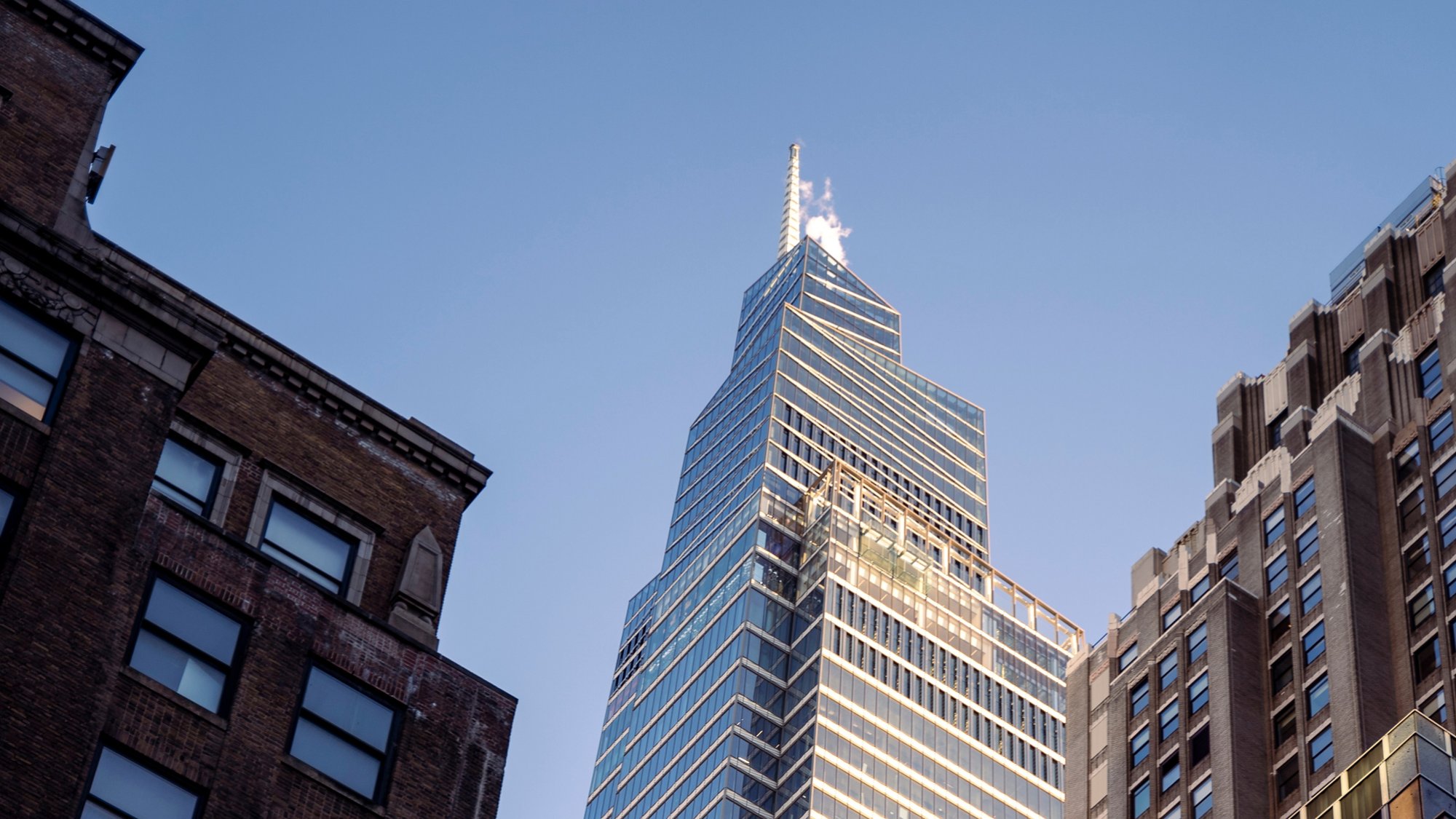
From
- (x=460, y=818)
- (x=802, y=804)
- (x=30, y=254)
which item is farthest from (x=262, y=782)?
(x=802, y=804)

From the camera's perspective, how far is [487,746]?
36.9 m

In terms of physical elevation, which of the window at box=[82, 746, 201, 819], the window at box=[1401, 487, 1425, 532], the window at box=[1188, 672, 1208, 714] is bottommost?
the window at box=[82, 746, 201, 819]

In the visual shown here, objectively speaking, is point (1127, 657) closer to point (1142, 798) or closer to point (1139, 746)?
point (1139, 746)

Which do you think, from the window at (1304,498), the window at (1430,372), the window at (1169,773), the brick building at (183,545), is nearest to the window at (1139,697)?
the window at (1169,773)

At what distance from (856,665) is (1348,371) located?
90.7 m

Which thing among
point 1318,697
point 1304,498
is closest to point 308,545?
point 1318,697

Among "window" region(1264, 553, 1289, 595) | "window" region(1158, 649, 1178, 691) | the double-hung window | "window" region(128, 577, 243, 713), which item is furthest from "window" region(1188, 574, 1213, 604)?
the double-hung window

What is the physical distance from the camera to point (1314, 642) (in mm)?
87625

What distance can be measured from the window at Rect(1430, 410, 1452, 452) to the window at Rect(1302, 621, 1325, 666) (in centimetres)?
938

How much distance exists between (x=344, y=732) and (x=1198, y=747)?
61181mm

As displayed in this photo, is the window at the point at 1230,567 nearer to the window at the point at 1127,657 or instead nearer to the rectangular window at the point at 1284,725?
the window at the point at 1127,657

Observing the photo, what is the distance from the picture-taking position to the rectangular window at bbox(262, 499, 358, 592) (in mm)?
37219

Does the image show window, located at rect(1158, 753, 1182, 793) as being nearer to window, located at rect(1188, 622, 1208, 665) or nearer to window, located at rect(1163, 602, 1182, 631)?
window, located at rect(1188, 622, 1208, 665)

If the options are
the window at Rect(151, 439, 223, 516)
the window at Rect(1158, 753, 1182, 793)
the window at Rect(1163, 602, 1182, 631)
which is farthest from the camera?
the window at Rect(1163, 602, 1182, 631)
